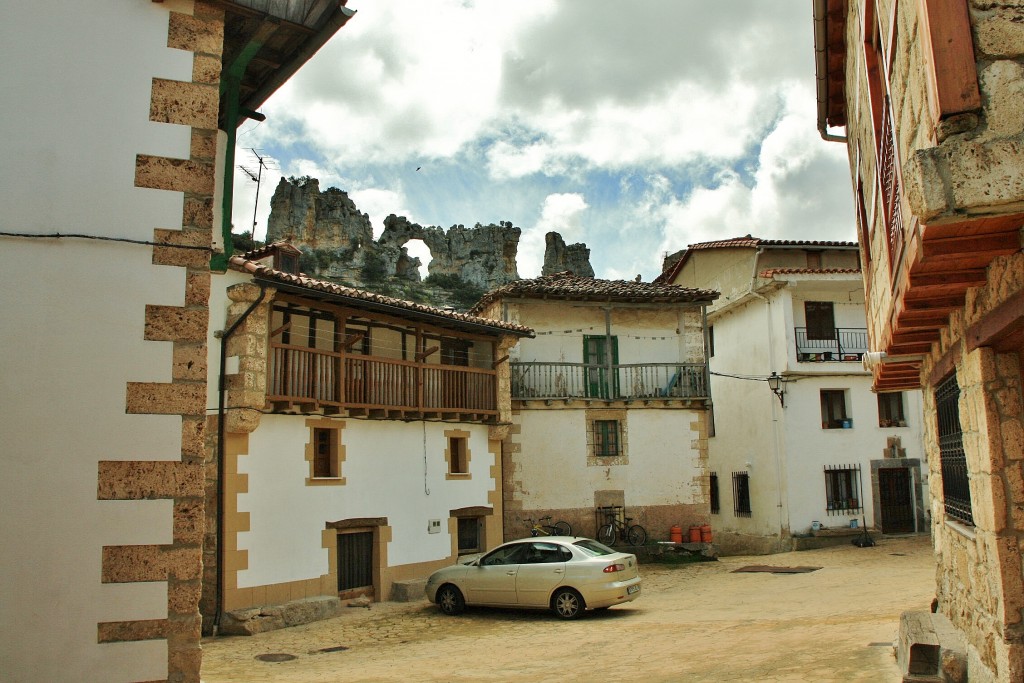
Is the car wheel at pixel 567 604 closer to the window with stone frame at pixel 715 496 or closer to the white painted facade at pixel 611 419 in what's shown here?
the white painted facade at pixel 611 419

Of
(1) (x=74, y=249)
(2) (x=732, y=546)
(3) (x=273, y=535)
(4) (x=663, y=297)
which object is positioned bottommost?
(2) (x=732, y=546)

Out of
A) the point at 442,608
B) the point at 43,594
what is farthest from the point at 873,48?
the point at 442,608

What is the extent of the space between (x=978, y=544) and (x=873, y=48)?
363 centimetres

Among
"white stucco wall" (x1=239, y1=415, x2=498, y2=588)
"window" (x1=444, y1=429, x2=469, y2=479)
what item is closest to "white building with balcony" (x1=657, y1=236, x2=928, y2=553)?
"white stucco wall" (x1=239, y1=415, x2=498, y2=588)

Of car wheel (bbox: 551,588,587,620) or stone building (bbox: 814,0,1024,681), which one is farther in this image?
car wheel (bbox: 551,588,587,620)

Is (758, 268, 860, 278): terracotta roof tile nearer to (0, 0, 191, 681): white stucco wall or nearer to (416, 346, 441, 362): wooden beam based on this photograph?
(416, 346, 441, 362): wooden beam

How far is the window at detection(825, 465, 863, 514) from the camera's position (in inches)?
935

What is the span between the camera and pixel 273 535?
47.0 feet

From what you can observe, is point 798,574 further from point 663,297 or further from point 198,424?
point 198,424

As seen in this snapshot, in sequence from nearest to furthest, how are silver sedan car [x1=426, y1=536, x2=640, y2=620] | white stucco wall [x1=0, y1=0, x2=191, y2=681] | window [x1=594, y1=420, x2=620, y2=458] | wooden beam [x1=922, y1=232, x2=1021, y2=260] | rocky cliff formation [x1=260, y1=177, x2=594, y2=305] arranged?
wooden beam [x1=922, y1=232, x2=1021, y2=260], white stucco wall [x1=0, y1=0, x2=191, y2=681], silver sedan car [x1=426, y1=536, x2=640, y2=620], window [x1=594, y1=420, x2=620, y2=458], rocky cliff formation [x1=260, y1=177, x2=594, y2=305]

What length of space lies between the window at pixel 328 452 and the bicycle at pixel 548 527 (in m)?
6.53

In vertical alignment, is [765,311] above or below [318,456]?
above

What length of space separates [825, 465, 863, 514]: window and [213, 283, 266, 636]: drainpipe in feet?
56.5

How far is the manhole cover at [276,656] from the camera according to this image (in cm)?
1105
